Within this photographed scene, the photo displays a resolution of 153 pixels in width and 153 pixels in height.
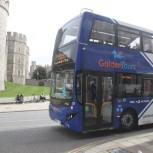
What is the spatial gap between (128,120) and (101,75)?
2.34m

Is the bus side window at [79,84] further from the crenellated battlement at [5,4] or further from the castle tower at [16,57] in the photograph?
the castle tower at [16,57]

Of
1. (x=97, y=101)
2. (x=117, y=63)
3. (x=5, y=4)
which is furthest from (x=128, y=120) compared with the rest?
(x=5, y=4)

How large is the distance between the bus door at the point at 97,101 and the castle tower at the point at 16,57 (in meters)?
72.1

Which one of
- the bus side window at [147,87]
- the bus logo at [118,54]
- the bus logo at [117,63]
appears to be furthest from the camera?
the bus side window at [147,87]

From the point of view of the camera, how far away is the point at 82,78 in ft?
31.4

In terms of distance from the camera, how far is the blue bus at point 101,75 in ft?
31.5

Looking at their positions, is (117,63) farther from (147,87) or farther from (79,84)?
(147,87)

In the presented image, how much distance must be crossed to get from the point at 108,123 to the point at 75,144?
1.91 metres

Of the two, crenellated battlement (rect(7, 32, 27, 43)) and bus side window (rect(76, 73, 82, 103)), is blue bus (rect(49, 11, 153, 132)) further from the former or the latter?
crenellated battlement (rect(7, 32, 27, 43))

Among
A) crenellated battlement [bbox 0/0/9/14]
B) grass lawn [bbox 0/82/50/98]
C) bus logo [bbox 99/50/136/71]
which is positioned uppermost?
crenellated battlement [bbox 0/0/9/14]

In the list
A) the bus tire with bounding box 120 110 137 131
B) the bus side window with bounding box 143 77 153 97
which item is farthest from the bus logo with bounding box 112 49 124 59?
the bus tire with bounding box 120 110 137 131

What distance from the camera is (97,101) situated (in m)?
9.93

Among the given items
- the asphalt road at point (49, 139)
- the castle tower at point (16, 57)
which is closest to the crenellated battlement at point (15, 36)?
the castle tower at point (16, 57)

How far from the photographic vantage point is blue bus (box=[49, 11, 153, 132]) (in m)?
9.59
